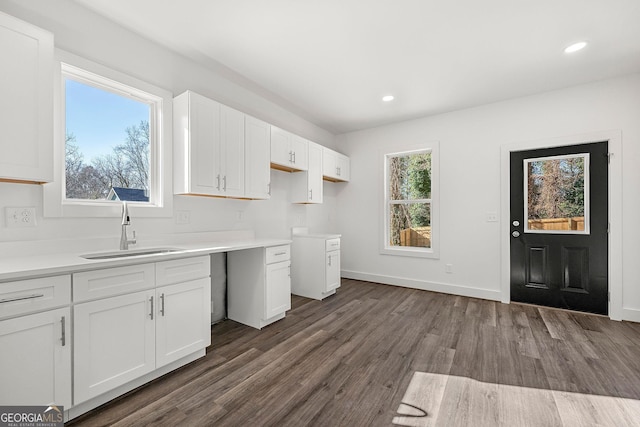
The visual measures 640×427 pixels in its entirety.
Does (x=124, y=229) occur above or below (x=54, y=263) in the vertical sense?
above

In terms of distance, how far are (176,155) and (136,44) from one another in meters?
0.97

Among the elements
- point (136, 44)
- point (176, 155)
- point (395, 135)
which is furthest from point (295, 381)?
point (395, 135)

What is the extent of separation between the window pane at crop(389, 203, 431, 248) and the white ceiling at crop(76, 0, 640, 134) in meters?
1.72

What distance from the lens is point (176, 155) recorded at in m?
2.59

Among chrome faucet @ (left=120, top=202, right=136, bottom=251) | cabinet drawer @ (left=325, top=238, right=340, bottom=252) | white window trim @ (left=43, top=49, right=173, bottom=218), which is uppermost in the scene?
white window trim @ (left=43, top=49, right=173, bottom=218)

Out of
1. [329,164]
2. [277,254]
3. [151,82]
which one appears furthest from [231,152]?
[329,164]

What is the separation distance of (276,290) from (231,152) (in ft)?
4.92

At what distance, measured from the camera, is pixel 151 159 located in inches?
101

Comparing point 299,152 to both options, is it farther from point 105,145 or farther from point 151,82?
point 105,145

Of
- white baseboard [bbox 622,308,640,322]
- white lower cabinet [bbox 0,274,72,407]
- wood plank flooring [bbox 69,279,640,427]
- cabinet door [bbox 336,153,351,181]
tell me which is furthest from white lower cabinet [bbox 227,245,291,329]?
white baseboard [bbox 622,308,640,322]

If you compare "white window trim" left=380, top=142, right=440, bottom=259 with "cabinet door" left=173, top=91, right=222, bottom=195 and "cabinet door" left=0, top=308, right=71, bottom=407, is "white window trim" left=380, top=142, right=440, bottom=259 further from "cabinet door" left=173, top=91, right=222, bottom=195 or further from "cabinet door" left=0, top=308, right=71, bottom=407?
"cabinet door" left=0, top=308, right=71, bottom=407

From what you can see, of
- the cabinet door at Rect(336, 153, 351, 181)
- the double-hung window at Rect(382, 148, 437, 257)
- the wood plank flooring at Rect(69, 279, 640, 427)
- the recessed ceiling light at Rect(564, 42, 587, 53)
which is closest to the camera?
the wood plank flooring at Rect(69, 279, 640, 427)

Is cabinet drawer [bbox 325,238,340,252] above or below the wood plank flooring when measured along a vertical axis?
above

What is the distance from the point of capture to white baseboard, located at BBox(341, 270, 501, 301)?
12.5 ft
